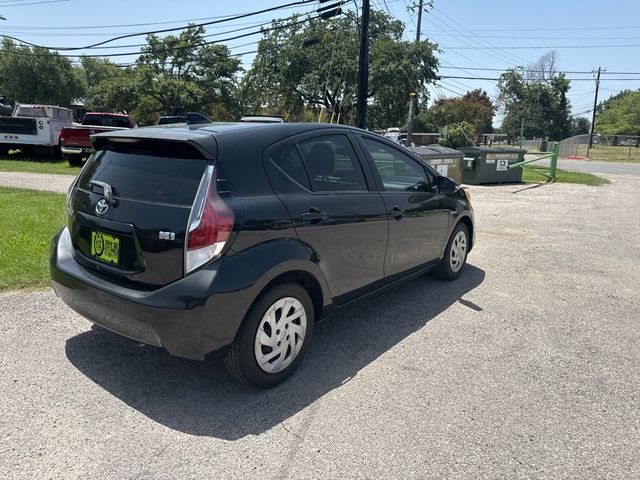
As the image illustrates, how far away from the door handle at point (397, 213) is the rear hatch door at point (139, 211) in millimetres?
1784

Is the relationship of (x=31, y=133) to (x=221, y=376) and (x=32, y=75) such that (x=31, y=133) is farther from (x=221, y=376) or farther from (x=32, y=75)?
(x=32, y=75)

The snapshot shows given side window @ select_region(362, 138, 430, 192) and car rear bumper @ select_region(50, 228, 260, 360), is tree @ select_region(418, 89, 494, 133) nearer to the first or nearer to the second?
side window @ select_region(362, 138, 430, 192)

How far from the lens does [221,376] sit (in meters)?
3.25

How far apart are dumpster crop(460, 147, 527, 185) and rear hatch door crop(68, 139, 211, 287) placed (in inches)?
521

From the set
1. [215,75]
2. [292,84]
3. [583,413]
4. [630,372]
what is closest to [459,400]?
[583,413]

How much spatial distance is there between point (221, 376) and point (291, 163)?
1.52 meters

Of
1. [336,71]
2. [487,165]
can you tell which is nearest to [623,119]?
[336,71]

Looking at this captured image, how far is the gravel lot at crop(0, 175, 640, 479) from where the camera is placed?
7.98 ft

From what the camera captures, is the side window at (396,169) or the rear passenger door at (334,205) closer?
the rear passenger door at (334,205)

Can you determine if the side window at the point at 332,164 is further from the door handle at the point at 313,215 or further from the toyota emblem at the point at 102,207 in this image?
the toyota emblem at the point at 102,207

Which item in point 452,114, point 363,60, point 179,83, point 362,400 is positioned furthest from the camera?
point 452,114

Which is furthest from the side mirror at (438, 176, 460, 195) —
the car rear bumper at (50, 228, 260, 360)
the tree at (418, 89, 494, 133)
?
the tree at (418, 89, 494, 133)

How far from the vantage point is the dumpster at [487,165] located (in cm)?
1512

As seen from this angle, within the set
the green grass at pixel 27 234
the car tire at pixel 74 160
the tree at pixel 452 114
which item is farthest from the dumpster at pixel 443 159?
the tree at pixel 452 114
